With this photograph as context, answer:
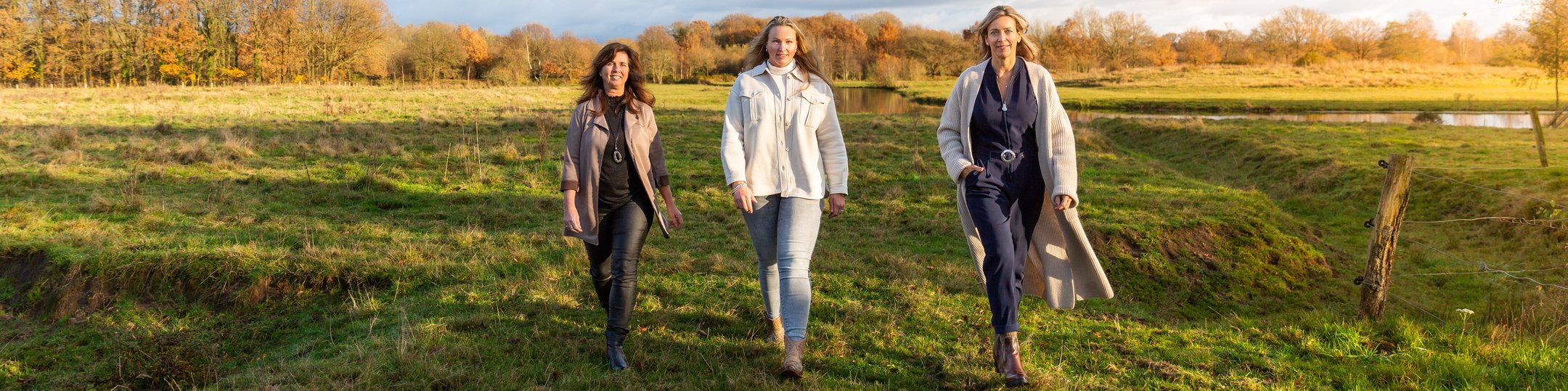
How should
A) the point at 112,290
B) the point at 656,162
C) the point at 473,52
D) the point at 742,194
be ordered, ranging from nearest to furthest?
the point at 742,194, the point at 656,162, the point at 112,290, the point at 473,52

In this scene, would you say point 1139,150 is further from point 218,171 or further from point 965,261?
point 218,171

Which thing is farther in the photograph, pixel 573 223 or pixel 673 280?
pixel 673 280

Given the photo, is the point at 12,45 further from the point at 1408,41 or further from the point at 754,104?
the point at 1408,41

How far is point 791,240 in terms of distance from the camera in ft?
12.3

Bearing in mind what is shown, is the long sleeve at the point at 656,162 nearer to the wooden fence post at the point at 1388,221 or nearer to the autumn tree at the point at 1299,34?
the wooden fence post at the point at 1388,221

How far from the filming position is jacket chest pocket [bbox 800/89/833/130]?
12.4 ft

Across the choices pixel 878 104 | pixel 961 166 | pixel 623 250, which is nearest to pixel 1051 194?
pixel 961 166

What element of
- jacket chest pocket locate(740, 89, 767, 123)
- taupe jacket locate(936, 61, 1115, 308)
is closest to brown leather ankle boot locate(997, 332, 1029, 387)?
taupe jacket locate(936, 61, 1115, 308)

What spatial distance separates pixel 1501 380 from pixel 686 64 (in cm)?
7979

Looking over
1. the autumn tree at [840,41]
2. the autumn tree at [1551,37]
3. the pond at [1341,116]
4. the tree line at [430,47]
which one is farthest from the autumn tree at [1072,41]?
the autumn tree at [1551,37]

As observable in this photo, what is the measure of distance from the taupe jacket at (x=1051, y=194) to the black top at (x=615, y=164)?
162 centimetres

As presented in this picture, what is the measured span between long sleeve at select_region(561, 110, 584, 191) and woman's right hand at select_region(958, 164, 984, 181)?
1934 millimetres

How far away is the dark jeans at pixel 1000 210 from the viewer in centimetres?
381

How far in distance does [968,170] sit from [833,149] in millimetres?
677
